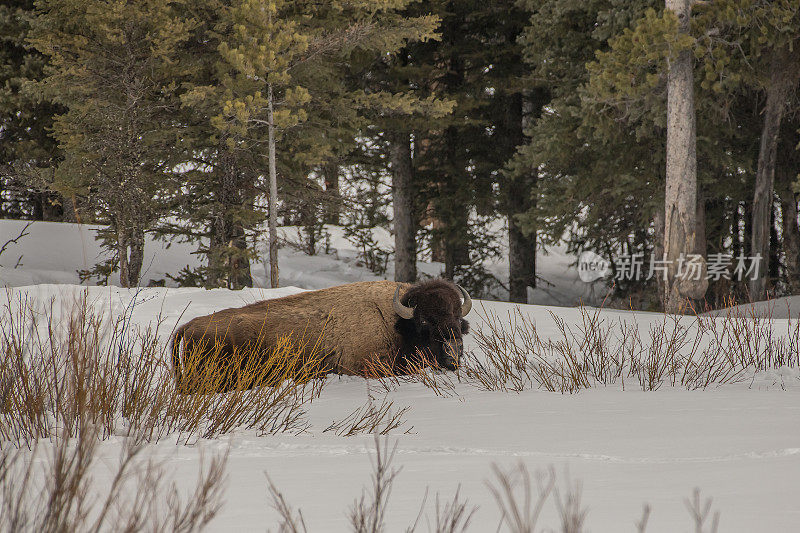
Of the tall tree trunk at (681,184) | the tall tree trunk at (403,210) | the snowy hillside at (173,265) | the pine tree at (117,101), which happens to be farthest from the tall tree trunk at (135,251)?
Answer: the tall tree trunk at (681,184)

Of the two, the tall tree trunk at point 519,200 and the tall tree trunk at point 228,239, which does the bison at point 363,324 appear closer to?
the tall tree trunk at point 228,239

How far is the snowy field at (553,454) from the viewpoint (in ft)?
9.14

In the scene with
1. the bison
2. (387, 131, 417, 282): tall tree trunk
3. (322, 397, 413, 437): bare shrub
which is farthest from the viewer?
(387, 131, 417, 282): tall tree trunk

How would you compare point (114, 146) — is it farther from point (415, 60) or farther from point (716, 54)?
point (716, 54)

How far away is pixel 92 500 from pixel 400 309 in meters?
5.34

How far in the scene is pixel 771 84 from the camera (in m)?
15.1

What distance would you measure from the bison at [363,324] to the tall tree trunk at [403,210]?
37.5 feet

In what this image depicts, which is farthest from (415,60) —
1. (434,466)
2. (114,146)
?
(434,466)

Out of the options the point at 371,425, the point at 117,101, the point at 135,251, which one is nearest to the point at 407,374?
the point at 371,425

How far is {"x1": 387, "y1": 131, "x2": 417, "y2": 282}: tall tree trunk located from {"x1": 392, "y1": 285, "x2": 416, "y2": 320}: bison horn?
1164cm

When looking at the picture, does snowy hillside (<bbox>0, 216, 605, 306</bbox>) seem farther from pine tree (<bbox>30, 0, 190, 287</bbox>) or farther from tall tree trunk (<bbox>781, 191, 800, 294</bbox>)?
tall tree trunk (<bbox>781, 191, 800, 294</bbox>)

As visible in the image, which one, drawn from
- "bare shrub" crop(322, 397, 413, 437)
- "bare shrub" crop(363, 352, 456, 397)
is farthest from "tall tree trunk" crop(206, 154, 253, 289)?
"bare shrub" crop(322, 397, 413, 437)

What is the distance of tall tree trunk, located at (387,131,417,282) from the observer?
19812mm

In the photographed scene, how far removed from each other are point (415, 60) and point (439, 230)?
171 inches
